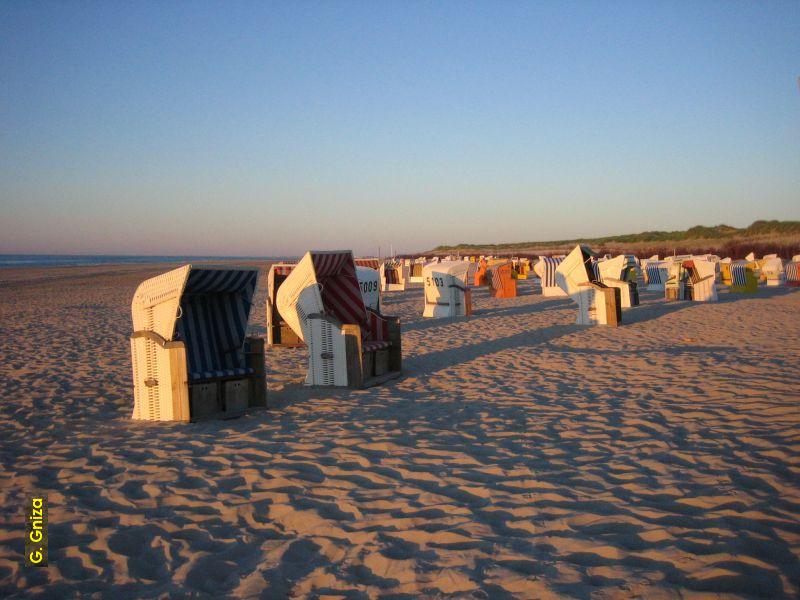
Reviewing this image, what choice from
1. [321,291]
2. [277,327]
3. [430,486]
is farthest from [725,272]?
[430,486]

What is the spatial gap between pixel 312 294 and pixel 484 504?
397cm

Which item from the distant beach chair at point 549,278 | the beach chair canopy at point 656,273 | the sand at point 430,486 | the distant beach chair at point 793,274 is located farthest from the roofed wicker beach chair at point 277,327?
the distant beach chair at point 793,274

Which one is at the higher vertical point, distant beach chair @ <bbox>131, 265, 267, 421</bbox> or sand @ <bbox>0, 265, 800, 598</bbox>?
distant beach chair @ <bbox>131, 265, 267, 421</bbox>

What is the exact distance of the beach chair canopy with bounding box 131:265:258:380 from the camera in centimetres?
536

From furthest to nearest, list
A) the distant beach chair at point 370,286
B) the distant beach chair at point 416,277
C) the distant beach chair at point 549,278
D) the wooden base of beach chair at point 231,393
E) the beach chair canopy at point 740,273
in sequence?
the distant beach chair at point 416,277
the distant beach chair at point 549,278
the beach chair canopy at point 740,273
the distant beach chair at point 370,286
the wooden base of beach chair at point 231,393

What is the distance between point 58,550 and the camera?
2.94m

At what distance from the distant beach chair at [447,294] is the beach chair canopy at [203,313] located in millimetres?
7729

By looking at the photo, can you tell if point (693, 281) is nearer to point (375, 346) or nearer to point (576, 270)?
point (576, 270)

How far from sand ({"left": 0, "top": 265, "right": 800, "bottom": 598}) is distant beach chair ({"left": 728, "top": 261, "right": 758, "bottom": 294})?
12.5 m

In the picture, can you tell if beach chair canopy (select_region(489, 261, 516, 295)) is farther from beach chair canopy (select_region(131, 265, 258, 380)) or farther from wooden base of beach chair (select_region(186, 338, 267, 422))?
wooden base of beach chair (select_region(186, 338, 267, 422))

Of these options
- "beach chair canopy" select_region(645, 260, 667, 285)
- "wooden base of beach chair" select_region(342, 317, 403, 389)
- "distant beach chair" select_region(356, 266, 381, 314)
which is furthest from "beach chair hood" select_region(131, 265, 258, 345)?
"beach chair canopy" select_region(645, 260, 667, 285)

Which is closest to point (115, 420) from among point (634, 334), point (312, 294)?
point (312, 294)

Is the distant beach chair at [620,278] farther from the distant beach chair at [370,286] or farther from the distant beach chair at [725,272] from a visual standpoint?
the distant beach chair at [725,272]

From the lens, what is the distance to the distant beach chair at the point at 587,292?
11.6 meters
